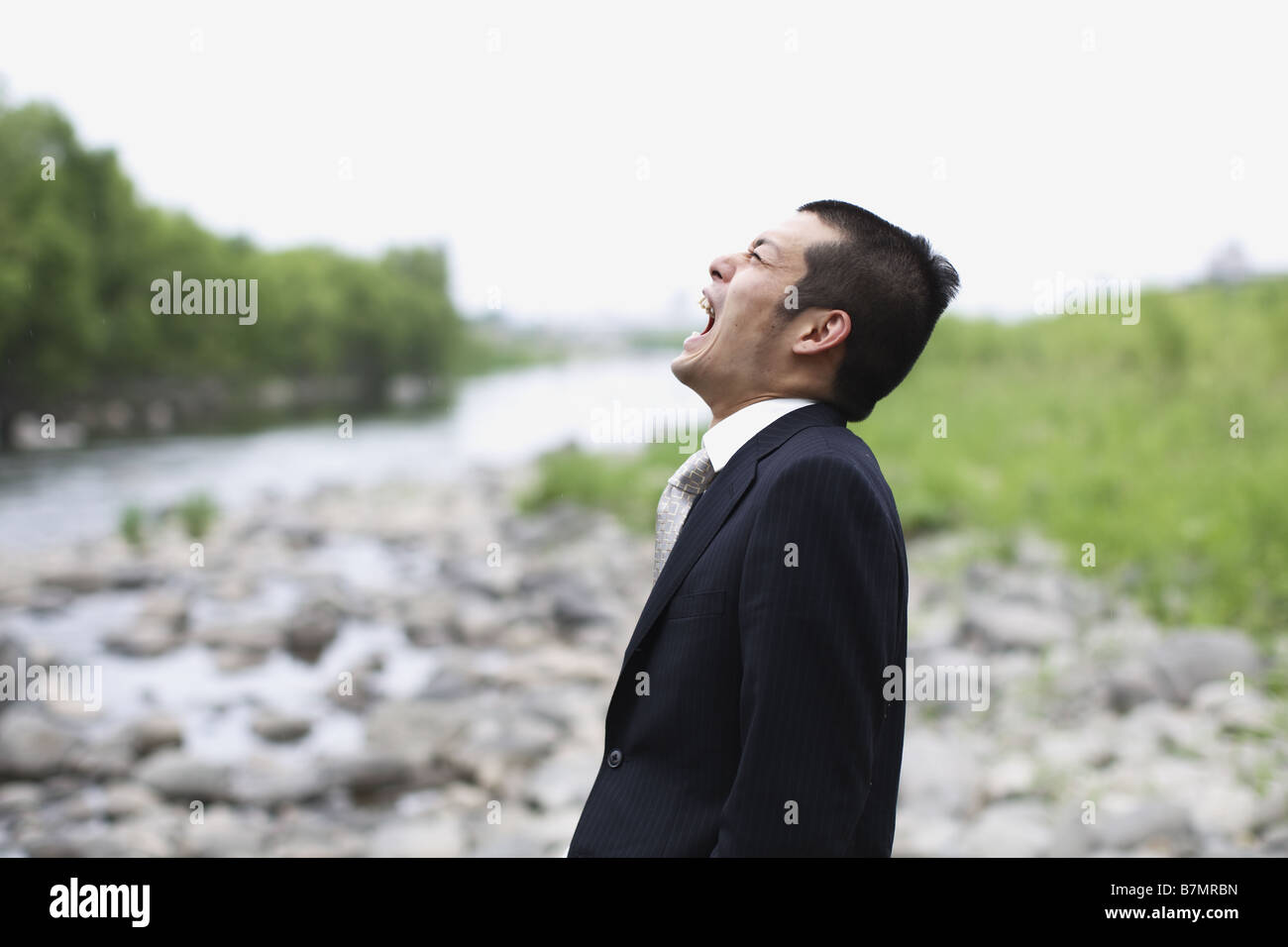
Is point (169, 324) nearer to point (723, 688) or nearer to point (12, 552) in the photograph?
point (12, 552)

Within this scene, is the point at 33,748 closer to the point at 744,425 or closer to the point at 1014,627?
the point at 744,425

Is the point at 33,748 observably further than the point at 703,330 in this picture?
Yes

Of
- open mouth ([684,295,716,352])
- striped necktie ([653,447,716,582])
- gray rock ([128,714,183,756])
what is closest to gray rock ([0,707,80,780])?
gray rock ([128,714,183,756])

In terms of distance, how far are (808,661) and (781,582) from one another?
0.11 metres

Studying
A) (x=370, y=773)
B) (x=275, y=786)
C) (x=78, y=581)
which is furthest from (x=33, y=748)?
(x=78, y=581)

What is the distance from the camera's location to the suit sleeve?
1.33m

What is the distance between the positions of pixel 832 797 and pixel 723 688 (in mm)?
203

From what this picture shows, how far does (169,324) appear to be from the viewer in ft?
114

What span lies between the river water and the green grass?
2.80m

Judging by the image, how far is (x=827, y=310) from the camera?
61.6 inches

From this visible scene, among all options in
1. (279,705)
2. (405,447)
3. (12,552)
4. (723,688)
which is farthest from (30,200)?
(723,688)

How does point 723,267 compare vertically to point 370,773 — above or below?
above

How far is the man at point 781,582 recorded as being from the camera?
1339 millimetres

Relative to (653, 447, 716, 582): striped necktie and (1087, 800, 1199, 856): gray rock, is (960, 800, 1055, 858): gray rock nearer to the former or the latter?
(1087, 800, 1199, 856): gray rock
